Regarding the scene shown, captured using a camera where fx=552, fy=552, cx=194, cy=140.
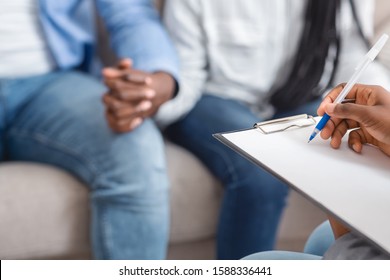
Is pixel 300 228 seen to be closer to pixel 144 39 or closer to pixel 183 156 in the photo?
pixel 183 156

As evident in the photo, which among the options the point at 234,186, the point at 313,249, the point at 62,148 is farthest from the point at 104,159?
the point at 313,249

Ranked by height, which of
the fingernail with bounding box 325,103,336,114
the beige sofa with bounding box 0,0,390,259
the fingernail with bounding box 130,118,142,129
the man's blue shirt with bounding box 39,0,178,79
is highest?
the fingernail with bounding box 325,103,336,114

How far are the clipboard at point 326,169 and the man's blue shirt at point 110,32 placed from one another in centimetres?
36

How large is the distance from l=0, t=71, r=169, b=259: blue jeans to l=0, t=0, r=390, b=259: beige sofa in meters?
0.02

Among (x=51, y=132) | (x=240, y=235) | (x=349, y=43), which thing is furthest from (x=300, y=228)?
(x=51, y=132)

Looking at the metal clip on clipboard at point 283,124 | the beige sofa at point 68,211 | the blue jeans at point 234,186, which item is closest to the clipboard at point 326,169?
the metal clip on clipboard at point 283,124

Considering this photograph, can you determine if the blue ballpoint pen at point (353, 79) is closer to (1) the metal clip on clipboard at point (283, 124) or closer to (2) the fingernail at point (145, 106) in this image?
(1) the metal clip on clipboard at point (283, 124)

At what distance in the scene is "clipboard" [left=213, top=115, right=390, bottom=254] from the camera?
35cm

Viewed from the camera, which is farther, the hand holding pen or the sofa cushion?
the sofa cushion

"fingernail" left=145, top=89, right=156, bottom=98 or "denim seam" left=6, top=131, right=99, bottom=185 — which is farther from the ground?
"fingernail" left=145, top=89, right=156, bottom=98

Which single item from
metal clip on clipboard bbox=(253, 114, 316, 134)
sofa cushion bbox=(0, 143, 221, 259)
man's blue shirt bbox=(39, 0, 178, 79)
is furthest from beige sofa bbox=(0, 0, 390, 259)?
metal clip on clipboard bbox=(253, 114, 316, 134)

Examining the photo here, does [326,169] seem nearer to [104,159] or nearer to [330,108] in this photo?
[330,108]

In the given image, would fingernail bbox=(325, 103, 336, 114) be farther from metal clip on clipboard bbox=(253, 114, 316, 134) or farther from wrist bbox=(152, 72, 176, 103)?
wrist bbox=(152, 72, 176, 103)

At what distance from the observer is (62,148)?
761 millimetres
